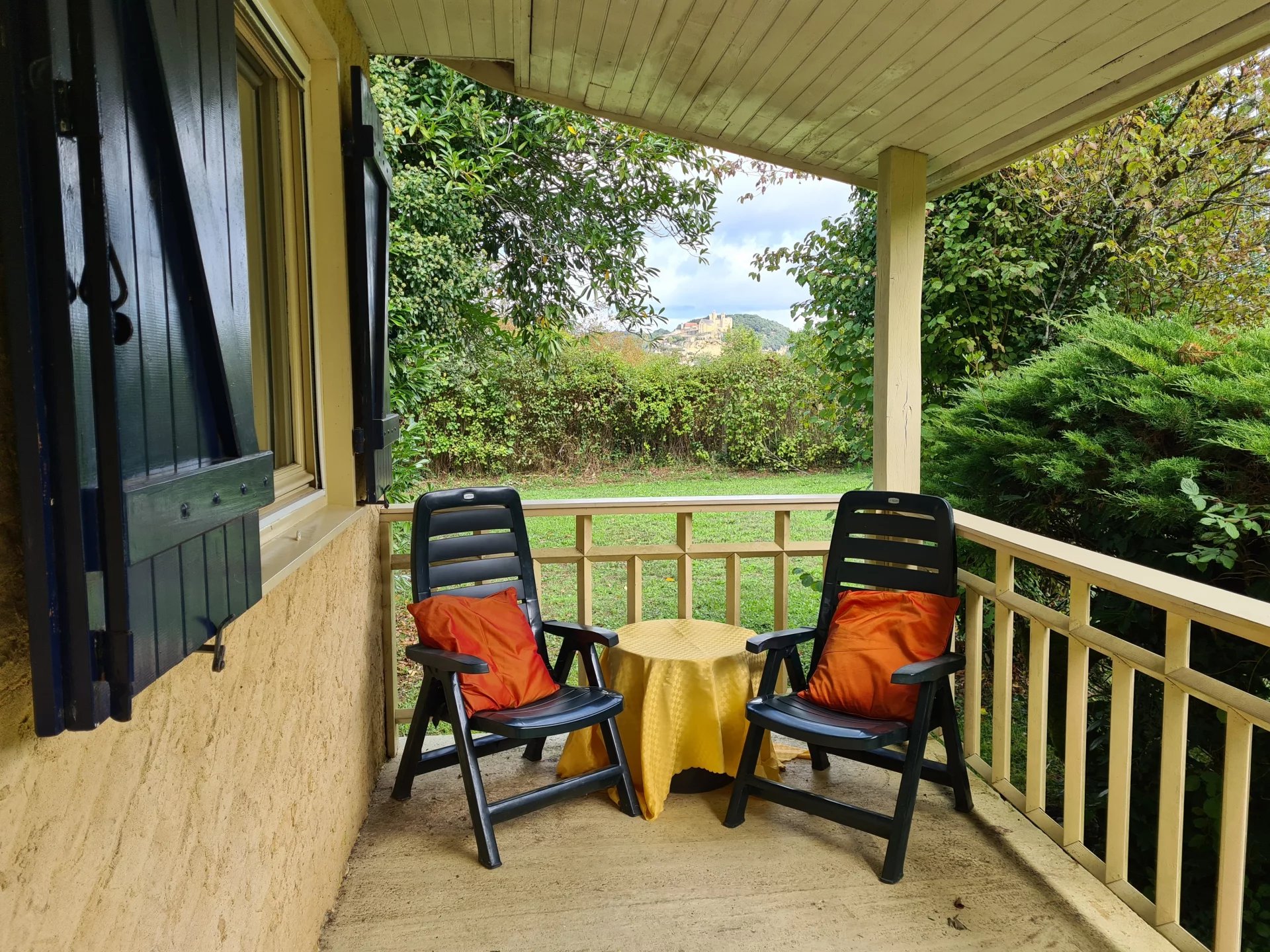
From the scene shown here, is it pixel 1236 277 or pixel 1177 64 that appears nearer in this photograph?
pixel 1177 64

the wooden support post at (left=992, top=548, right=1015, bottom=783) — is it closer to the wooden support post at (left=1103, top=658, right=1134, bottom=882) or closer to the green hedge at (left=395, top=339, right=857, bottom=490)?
the wooden support post at (left=1103, top=658, right=1134, bottom=882)

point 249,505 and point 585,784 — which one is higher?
point 249,505

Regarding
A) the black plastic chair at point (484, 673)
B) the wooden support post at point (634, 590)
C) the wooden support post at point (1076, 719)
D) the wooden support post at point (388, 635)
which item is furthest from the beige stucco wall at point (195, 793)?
the wooden support post at point (1076, 719)

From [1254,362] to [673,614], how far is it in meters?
3.98

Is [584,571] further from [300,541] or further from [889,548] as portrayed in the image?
[300,541]

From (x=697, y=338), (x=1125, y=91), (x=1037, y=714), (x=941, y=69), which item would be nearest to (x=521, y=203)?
(x=697, y=338)

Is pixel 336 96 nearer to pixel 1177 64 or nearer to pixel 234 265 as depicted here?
pixel 234 265

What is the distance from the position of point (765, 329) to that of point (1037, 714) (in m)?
7.13

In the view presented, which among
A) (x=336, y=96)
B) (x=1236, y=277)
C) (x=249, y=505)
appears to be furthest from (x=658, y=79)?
(x=1236, y=277)

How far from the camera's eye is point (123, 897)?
106 centimetres

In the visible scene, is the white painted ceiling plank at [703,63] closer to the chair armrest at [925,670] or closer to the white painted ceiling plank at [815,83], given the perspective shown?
the white painted ceiling plank at [815,83]

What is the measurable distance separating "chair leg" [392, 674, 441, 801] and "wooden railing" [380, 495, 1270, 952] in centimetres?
43

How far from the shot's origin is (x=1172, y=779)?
77.2 inches

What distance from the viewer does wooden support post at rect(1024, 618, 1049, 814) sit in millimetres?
2555
